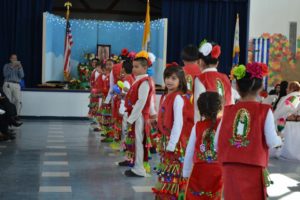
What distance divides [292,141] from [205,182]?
4356mm

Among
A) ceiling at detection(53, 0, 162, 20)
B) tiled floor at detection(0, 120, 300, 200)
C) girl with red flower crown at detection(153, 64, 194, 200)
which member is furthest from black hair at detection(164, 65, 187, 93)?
ceiling at detection(53, 0, 162, 20)

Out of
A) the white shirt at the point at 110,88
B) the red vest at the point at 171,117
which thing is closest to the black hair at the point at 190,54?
the red vest at the point at 171,117

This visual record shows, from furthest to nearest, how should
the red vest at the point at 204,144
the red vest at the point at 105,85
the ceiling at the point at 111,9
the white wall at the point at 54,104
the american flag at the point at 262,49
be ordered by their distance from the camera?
the ceiling at the point at 111,9 → the american flag at the point at 262,49 → the white wall at the point at 54,104 → the red vest at the point at 105,85 → the red vest at the point at 204,144

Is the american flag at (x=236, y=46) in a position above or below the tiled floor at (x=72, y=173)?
above

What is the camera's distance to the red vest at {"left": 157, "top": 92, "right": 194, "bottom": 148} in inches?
157

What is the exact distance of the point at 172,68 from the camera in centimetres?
411

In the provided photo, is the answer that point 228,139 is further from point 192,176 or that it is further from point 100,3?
point 100,3

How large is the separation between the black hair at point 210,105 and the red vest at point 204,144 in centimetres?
4

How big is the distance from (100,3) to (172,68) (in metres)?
13.3

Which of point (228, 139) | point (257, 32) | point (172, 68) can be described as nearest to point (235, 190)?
point (228, 139)

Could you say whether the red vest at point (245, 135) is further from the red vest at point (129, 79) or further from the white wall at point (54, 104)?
the white wall at point (54, 104)

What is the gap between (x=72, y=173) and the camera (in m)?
5.72

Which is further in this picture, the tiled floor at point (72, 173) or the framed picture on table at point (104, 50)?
the framed picture on table at point (104, 50)

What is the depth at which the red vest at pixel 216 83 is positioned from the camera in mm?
4516
